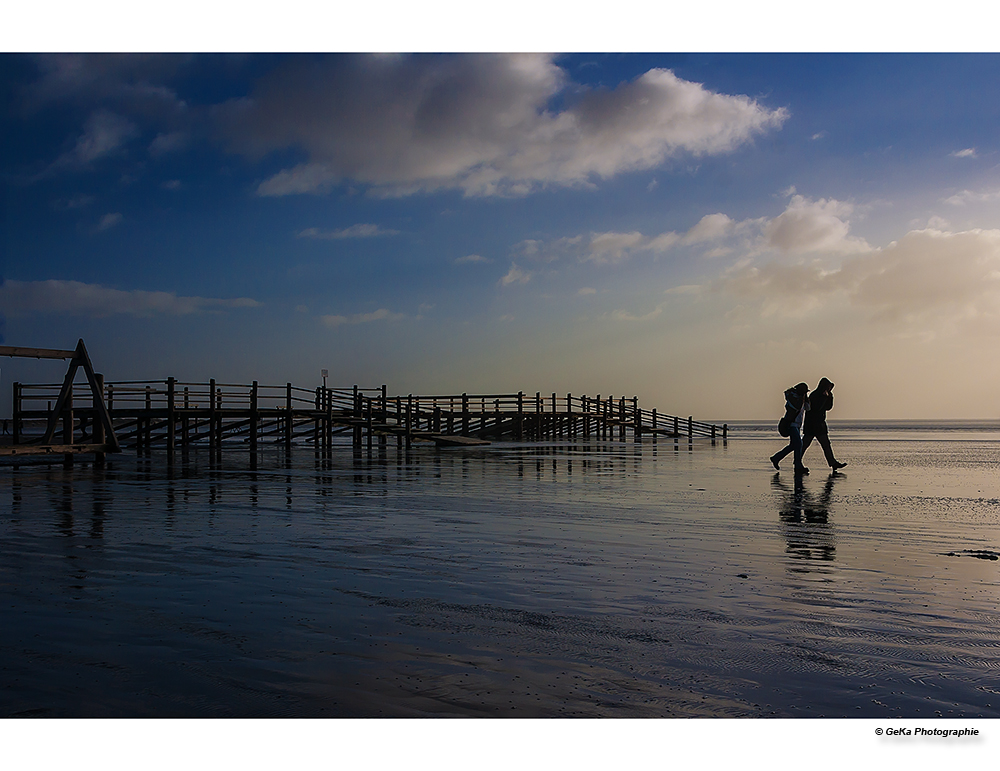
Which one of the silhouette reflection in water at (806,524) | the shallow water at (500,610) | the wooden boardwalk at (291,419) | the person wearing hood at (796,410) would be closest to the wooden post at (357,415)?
the wooden boardwalk at (291,419)

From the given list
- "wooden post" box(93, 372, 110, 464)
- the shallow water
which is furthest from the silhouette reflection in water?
"wooden post" box(93, 372, 110, 464)

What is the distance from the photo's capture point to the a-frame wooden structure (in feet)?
55.7

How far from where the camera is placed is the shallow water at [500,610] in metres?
3.38

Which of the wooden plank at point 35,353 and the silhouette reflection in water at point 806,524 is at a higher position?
the wooden plank at point 35,353

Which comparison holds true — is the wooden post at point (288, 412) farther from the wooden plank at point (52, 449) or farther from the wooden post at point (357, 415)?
the wooden plank at point (52, 449)

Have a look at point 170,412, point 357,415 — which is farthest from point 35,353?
point 357,415

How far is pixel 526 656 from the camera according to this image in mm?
3896

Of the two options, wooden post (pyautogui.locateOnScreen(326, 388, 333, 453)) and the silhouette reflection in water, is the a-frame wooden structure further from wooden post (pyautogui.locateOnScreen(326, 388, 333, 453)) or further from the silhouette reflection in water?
the silhouette reflection in water

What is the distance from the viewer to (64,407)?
62.1 feet

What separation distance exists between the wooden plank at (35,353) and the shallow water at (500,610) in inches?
324

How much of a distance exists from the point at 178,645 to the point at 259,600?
1.06 meters
